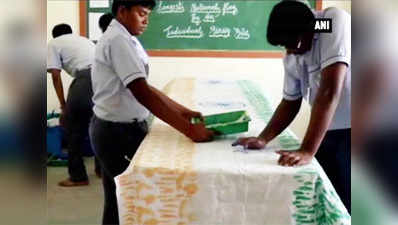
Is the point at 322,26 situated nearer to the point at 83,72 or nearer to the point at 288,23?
the point at 288,23

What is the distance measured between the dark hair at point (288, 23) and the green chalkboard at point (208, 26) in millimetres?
2468

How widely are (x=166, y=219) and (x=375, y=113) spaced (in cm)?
84

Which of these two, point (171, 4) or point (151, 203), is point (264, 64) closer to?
point (171, 4)

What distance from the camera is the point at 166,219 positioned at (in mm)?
1249

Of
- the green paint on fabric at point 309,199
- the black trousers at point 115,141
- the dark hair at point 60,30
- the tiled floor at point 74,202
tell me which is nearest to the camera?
the green paint on fabric at point 309,199

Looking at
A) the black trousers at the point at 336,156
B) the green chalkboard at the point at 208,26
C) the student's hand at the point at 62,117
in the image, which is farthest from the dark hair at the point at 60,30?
the black trousers at the point at 336,156

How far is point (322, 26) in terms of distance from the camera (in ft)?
4.59

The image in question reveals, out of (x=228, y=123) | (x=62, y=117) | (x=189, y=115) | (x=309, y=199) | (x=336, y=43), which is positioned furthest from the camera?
(x=62, y=117)

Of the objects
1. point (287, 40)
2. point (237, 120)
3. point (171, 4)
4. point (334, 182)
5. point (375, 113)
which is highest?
point (171, 4)

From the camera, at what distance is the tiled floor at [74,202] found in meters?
2.89

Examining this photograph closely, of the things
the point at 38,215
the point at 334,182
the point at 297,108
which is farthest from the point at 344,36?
the point at 38,215

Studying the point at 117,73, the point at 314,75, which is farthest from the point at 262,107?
the point at 117,73

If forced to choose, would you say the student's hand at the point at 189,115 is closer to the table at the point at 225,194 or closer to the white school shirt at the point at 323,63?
the white school shirt at the point at 323,63

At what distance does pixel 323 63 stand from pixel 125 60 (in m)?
0.65
